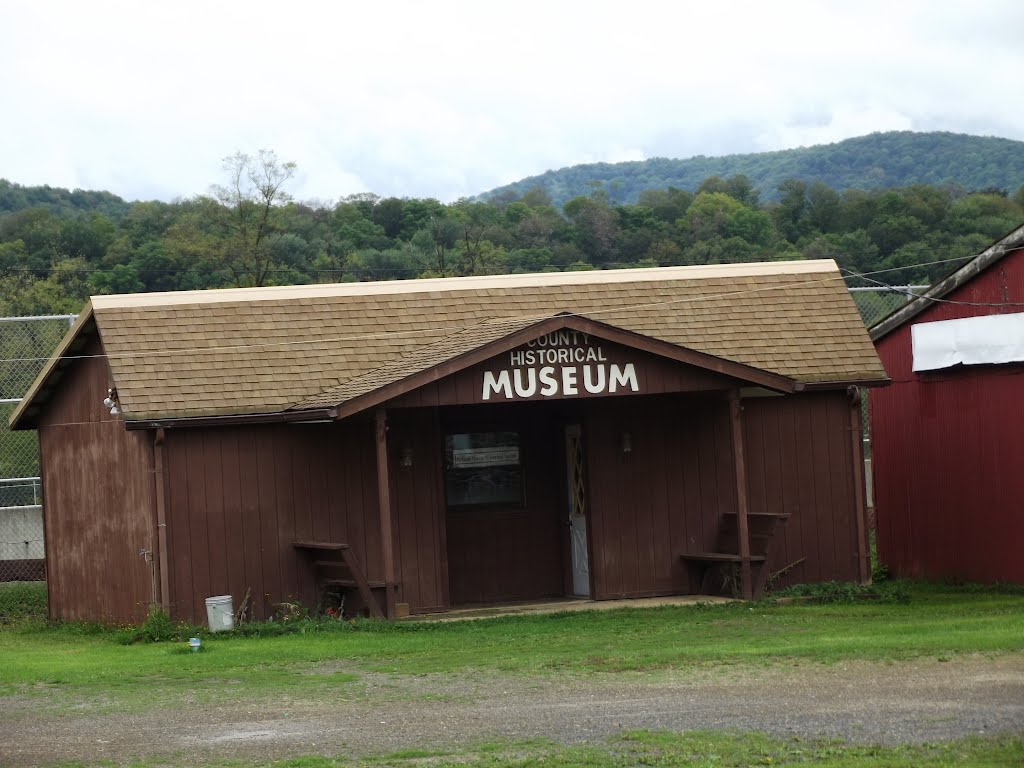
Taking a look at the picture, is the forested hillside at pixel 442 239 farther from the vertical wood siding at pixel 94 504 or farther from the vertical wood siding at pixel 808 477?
the vertical wood siding at pixel 808 477

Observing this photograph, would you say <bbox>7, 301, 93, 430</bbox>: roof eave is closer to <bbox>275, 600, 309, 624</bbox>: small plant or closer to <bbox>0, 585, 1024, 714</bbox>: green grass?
<bbox>0, 585, 1024, 714</bbox>: green grass

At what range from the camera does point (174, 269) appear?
152 feet

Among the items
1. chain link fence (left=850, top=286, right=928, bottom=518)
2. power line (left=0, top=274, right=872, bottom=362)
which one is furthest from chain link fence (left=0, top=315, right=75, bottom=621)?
chain link fence (left=850, top=286, right=928, bottom=518)

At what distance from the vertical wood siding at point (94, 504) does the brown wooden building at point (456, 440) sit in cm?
4

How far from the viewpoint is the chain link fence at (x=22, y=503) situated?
2153cm

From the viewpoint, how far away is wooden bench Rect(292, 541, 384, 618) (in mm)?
17359

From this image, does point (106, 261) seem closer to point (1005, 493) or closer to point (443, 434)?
point (443, 434)

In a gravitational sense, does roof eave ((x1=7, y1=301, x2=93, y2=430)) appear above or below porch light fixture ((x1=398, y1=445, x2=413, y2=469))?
above

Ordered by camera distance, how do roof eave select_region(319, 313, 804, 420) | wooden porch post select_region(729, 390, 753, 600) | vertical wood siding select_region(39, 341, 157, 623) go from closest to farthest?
roof eave select_region(319, 313, 804, 420), wooden porch post select_region(729, 390, 753, 600), vertical wood siding select_region(39, 341, 157, 623)

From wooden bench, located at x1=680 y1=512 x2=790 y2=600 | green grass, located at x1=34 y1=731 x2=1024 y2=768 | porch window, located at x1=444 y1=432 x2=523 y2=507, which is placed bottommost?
green grass, located at x1=34 y1=731 x2=1024 y2=768

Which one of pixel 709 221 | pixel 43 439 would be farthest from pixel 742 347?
pixel 709 221

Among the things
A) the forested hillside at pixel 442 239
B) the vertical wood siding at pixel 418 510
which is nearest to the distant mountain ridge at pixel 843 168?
the forested hillside at pixel 442 239

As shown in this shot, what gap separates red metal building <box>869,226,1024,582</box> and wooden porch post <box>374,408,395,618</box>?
7.92 m

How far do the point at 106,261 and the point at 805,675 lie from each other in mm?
39184
